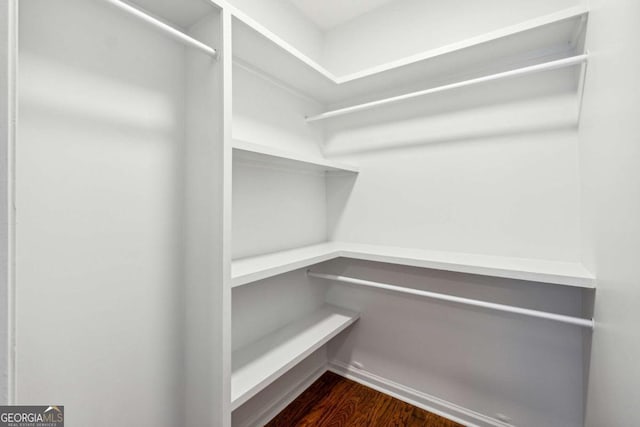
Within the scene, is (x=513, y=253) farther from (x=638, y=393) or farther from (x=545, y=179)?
(x=638, y=393)

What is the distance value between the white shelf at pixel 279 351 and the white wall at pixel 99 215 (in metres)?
0.29

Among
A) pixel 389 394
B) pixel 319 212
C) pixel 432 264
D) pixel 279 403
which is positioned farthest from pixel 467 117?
pixel 279 403

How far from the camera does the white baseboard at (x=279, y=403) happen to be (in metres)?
1.45

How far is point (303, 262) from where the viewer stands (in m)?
1.37

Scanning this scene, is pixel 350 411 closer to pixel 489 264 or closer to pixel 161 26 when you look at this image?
pixel 489 264

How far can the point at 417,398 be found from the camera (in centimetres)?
162

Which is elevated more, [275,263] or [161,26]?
[161,26]

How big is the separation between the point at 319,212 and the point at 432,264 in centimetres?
88

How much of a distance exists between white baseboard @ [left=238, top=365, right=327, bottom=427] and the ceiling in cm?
252

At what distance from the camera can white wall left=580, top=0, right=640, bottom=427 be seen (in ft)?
2.13

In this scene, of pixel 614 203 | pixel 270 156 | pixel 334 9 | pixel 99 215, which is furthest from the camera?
pixel 334 9

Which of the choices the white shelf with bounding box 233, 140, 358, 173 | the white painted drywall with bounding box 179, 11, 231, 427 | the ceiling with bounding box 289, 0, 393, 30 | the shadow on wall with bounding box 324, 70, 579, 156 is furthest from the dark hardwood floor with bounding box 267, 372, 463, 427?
the ceiling with bounding box 289, 0, 393, 30

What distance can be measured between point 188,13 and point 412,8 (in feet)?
4.53

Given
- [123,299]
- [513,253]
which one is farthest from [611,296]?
[123,299]
